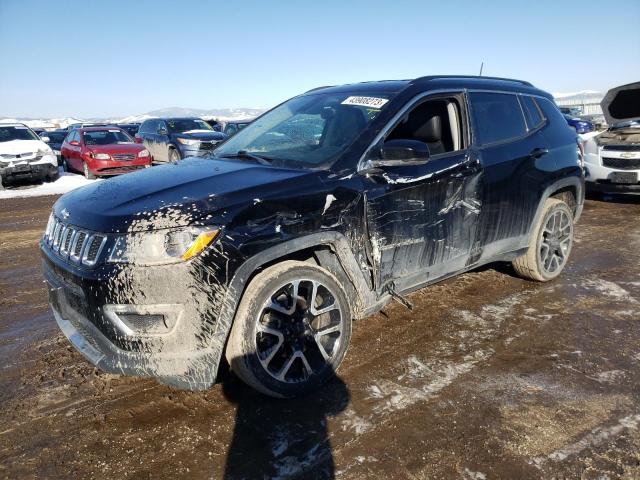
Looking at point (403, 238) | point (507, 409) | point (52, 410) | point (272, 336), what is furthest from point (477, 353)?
point (52, 410)

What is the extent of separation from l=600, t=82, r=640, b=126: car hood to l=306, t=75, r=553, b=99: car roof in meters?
5.32

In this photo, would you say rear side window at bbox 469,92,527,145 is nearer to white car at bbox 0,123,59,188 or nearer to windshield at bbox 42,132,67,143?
white car at bbox 0,123,59,188

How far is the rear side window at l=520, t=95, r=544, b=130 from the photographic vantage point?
4.46 meters

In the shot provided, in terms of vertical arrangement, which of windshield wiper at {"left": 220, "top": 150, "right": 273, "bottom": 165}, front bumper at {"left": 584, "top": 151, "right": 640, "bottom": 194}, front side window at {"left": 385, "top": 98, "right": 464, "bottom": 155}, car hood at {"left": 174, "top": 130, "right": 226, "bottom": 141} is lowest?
front bumper at {"left": 584, "top": 151, "right": 640, "bottom": 194}

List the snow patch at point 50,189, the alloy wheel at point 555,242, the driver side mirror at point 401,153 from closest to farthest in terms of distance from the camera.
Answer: the driver side mirror at point 401,153, the alloy wheel at point 555,242, the snow patch at point 50,189

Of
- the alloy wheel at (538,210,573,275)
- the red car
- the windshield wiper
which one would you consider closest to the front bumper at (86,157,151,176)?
the red car

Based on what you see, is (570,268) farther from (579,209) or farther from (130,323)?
(130,323)

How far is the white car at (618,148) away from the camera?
866cm

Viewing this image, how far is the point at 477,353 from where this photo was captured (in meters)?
3.46

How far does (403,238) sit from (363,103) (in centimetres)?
107

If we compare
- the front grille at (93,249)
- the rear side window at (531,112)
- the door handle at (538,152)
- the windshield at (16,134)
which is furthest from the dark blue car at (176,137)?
the front grille at (93,249)

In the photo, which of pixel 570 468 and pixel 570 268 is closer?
A: pixel 570 468

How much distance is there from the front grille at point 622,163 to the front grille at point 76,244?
364 inches

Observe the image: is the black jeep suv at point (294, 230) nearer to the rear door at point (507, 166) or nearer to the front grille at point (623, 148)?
the rear door at point (507, 166)
